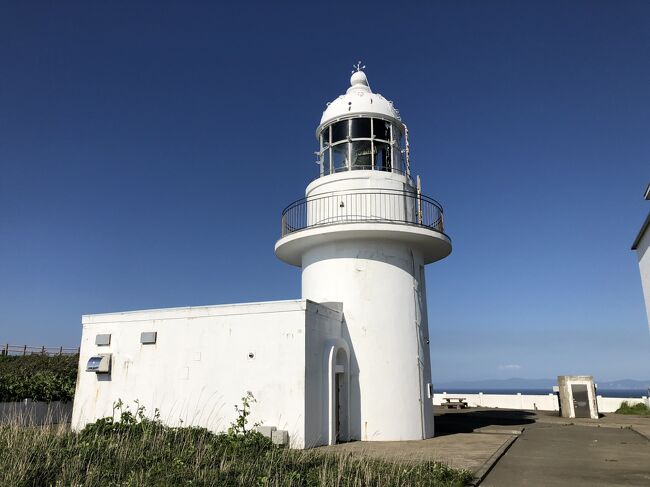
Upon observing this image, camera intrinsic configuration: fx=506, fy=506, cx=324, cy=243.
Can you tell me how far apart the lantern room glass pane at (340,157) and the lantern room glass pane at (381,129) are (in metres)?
0.97

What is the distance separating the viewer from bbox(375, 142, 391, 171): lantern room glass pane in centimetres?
1472

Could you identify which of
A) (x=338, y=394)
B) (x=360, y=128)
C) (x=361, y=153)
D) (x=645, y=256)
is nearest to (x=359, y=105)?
(x=360, y=128)

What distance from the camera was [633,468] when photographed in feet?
29.8

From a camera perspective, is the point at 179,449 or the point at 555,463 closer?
the point at 179,449

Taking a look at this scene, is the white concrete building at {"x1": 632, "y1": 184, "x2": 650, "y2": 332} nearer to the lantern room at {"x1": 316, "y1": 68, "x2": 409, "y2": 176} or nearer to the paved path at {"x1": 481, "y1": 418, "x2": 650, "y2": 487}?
the paved path at {"x1": 481, "y1": 418, "x2": 650, "y2": 487}

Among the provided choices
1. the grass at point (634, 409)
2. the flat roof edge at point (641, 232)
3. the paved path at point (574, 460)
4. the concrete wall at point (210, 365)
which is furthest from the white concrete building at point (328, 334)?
the grass at point (634, 409)

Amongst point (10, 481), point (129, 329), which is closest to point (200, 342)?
point (129, 329)

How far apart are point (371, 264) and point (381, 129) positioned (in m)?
4.26

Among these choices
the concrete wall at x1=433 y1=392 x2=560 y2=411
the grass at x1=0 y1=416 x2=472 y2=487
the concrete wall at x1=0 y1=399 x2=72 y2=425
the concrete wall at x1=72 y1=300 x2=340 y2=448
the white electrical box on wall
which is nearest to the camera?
the grass at x1=0 y1=416 x2=472 y2=487

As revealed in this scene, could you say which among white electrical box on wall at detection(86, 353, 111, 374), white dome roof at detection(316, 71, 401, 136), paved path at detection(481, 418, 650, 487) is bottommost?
paved path at detection(481, 418, 650, 487)

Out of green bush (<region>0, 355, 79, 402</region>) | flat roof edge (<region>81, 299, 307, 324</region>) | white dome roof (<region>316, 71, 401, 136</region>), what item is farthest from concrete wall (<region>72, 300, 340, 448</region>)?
white dome roof (<region>316, 71, 401, 136</region>)

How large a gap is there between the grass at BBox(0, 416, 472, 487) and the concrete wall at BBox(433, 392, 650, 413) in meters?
19.3

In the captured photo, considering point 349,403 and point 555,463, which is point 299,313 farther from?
point 555,463

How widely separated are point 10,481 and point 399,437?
8574 millimetres
